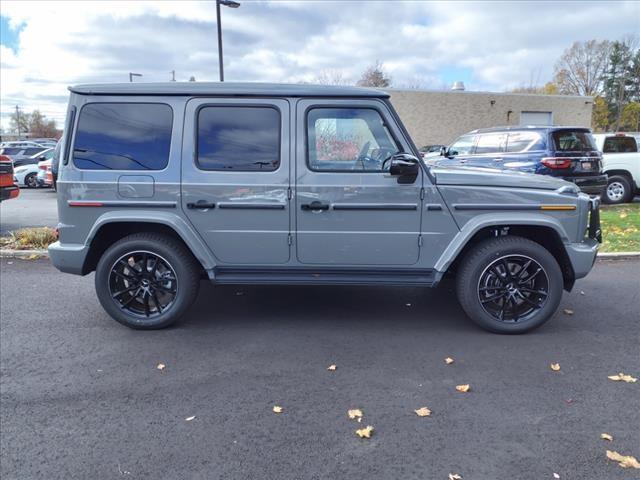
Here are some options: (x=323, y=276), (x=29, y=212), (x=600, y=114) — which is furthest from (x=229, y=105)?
(x=600, y=114)

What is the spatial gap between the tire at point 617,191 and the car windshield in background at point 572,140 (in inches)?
112

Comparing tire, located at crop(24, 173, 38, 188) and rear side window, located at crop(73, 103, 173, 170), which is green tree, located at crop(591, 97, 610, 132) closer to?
tire, located at crop(24, 173, 38, 188)

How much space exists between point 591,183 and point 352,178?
805 centimetres

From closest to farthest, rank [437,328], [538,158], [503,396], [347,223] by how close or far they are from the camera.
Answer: [503,396]
[347,223]
[437,328]
[538,158]

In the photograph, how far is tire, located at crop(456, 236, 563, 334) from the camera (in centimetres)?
416

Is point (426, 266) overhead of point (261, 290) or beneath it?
overhead

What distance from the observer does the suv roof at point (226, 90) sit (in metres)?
4.10

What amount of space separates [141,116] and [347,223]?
6.51ft

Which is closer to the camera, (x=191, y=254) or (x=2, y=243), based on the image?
(x=191, y=254)

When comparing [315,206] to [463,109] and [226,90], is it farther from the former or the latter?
[463,109]

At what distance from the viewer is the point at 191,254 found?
439cm

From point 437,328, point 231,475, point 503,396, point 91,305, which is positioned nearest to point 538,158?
point 437,328

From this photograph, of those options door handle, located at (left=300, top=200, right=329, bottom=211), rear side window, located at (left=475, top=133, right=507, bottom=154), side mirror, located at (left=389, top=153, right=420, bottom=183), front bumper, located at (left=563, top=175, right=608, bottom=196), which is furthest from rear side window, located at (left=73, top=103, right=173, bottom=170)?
front bumper, located at (left=563, top=175, right=608, bottom=196)

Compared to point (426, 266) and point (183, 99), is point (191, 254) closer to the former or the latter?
point (183, 99)
